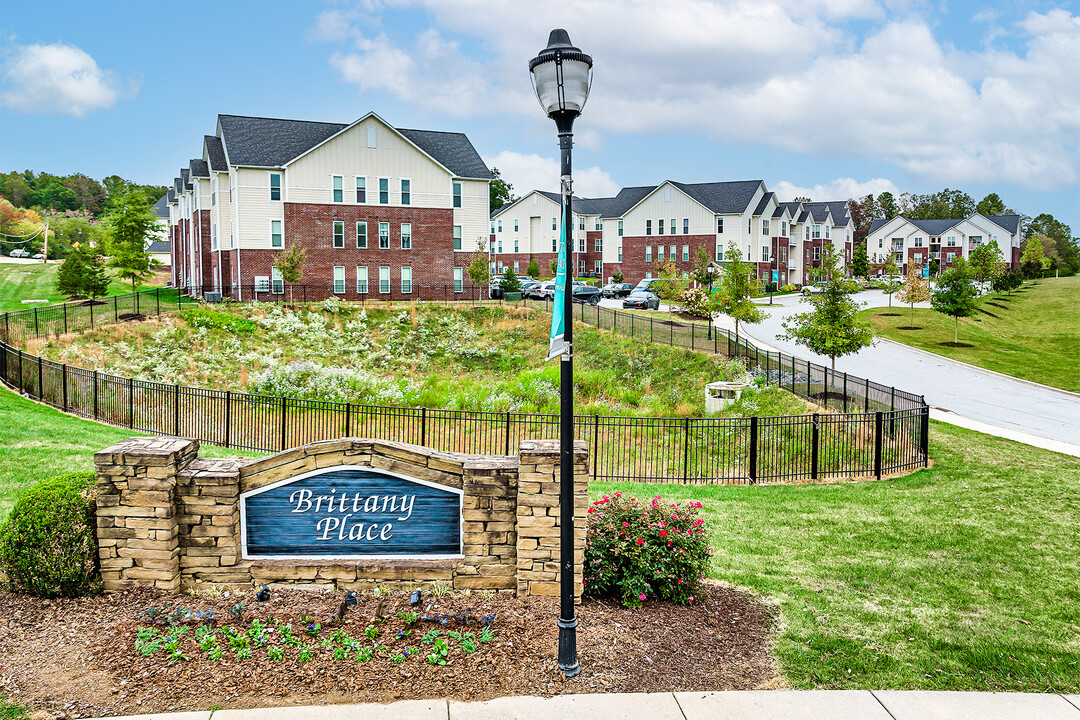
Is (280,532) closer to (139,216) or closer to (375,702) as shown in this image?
(375,702)

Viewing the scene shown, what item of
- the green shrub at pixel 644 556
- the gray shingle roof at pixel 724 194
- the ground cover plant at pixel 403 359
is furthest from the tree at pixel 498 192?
the green shrub at pixel 644 556

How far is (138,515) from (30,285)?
64362 mm

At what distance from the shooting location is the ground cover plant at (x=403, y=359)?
80.6 ft

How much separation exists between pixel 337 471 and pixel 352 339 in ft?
93.1

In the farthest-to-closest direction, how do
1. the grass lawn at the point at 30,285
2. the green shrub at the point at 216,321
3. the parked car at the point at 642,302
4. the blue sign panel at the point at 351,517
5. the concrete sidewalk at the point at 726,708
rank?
the parked car at the point at 642,302 < the grass lawn at the point at 30,285 < the green shrub at the point at 216,321 < the blue sign panel at the point at 351,517 < the concrete sidewalk at the point at 726,708

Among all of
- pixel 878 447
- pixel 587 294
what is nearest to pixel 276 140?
pixel 587 294

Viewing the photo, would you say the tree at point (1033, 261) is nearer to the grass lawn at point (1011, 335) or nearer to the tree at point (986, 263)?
the tree at point (986, 263)

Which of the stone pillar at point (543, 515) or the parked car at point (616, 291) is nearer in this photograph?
the stone pillar at point (543, 515)

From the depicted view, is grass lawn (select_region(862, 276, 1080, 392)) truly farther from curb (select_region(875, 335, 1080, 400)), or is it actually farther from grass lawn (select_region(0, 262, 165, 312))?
grass lawn (select_region(0, 262, 165, 312))

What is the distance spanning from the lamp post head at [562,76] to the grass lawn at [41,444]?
906 centimetres

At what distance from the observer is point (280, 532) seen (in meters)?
7.36

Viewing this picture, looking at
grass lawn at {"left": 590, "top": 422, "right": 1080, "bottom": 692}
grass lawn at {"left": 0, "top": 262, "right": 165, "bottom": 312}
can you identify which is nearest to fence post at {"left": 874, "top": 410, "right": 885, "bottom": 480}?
grass lawn at {"left": 590, "top": 422, "right": 1080, "bottom": 692}

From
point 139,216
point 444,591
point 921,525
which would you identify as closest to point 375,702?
point 444,591

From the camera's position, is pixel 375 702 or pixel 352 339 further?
pixel 352 339
